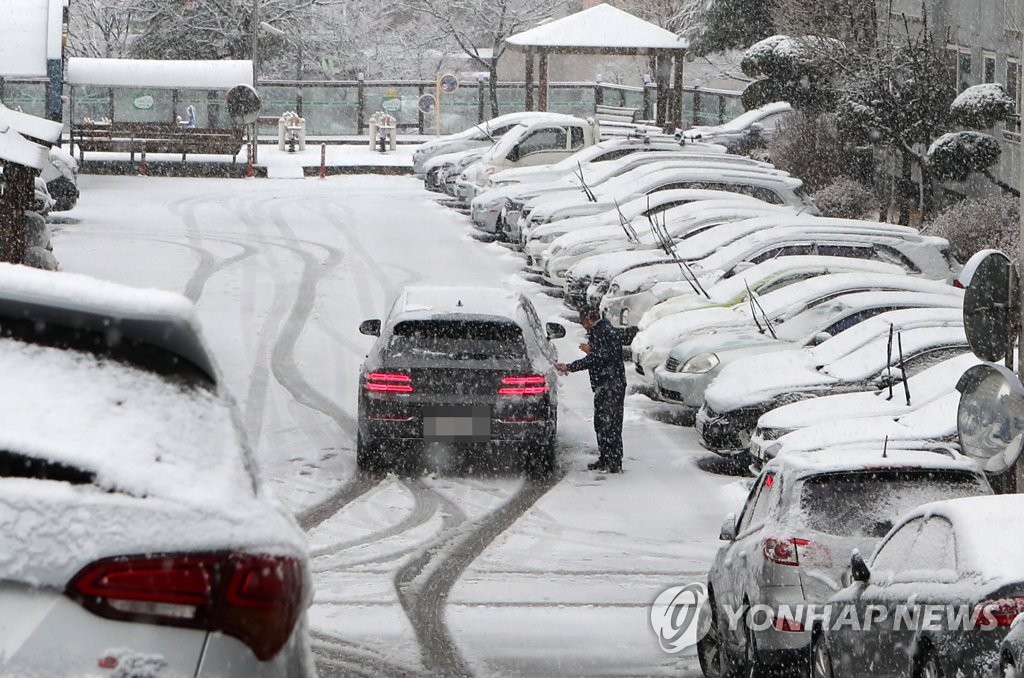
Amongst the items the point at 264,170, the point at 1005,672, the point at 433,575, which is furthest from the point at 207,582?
the point at 264,170

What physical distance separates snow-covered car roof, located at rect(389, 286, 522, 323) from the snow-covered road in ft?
4.29

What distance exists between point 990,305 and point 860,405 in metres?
3.39

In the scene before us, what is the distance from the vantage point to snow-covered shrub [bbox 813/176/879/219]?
96.0ft

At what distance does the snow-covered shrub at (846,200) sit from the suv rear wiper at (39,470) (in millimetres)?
26919

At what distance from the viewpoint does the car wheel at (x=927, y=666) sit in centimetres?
540

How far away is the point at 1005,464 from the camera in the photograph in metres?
8.12

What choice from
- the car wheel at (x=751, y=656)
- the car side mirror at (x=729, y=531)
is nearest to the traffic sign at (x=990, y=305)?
the car side mirror at (x=729, y=531)

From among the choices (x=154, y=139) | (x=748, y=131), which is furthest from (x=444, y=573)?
(x=154, y=139)

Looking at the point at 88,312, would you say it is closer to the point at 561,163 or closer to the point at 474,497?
the point at 474,497

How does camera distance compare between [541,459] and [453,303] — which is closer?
[541,459]

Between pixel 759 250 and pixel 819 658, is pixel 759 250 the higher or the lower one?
the higher one

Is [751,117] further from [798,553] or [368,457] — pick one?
[798,553]

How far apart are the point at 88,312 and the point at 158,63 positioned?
134 feet

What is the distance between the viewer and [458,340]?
12.5 m
